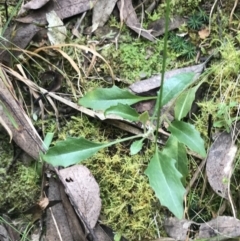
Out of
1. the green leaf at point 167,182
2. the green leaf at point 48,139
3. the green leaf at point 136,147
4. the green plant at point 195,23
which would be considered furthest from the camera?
the green plant at point 195,23

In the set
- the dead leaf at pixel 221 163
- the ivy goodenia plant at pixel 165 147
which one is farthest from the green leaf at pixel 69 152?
the dead leaf at pixel 221 163

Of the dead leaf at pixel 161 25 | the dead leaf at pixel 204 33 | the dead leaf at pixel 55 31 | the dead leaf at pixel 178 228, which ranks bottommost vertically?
the dead leaf at pixel 178 228

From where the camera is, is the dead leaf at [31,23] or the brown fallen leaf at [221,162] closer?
the brown fallen leaf at [221,162]

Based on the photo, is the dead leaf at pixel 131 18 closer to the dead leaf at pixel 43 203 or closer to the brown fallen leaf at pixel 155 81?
the brown fallen leaf at pixel 155 81

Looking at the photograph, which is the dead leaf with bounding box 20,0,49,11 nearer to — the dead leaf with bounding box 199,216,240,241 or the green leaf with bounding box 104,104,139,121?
the green leaf with bounding box 104,104,139,121

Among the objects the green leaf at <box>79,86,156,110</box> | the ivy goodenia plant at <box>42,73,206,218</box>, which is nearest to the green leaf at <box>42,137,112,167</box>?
the ivy goodenia plant at <box>42,73,206,218</box>

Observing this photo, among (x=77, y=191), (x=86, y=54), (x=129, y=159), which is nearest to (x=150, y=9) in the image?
(x=86, y=54)
